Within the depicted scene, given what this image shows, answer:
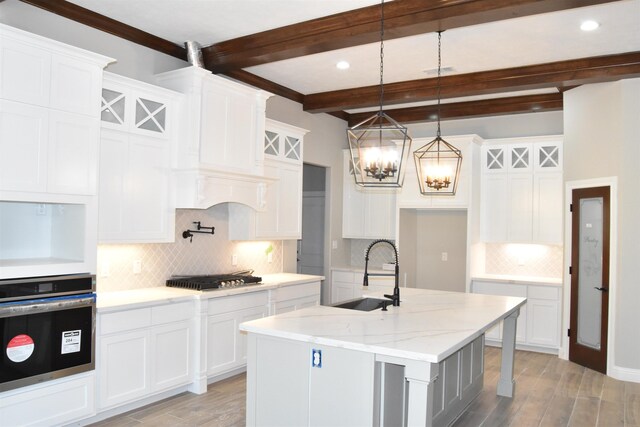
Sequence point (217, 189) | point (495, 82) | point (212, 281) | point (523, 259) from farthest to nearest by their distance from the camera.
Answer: point (523, 259) < point (495, 82) < point (212, 281) < point (217, 189)

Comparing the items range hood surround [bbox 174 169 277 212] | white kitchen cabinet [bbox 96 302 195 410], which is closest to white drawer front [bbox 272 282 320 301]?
range hood surround [bbox 174 169 277 212]

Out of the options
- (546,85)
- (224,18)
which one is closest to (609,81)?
(546,85)

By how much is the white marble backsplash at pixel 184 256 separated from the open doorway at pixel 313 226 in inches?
66.5

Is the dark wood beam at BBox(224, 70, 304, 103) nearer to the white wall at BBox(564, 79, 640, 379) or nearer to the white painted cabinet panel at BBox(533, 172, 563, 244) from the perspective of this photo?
the white painted cabinet panel at BBox(533, 172, 563, 244)

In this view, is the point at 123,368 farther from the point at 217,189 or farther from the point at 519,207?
the point at 519,207

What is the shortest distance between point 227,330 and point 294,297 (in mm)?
1148

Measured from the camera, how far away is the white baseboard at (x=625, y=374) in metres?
5.09

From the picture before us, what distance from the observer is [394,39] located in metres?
4.29

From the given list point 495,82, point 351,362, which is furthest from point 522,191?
point 351,362

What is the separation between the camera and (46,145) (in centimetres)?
331

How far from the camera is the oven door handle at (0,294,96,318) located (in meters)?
3.09

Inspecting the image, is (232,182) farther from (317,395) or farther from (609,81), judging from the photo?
(609,81)

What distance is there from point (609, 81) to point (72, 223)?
5.31 meters

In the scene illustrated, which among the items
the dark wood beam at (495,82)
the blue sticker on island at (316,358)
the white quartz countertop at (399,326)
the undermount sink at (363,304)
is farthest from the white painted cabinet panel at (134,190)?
the dark wood beam at (495,82)
